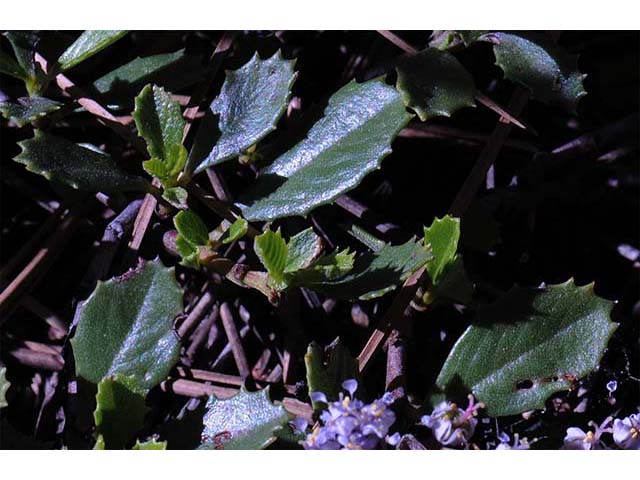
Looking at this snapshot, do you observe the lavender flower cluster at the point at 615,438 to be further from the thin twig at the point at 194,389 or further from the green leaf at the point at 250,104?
the green leaf at the point at 250,104

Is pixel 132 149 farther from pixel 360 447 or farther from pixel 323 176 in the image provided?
pixel 360 447

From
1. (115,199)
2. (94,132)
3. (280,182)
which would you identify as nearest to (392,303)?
(280,182)

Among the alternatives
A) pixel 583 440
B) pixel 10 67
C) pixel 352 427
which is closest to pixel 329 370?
pixel 352 427

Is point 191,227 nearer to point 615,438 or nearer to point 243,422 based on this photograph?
point 243,422

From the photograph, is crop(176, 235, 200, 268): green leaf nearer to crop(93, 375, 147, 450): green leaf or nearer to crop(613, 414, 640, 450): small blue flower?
crop(93, 375, 147, 450): green leaf

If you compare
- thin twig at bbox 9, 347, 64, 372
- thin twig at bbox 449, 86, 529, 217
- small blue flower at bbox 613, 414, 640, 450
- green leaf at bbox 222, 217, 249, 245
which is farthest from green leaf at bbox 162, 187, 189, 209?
small blue flower at bbox 613, 414, 640, 450

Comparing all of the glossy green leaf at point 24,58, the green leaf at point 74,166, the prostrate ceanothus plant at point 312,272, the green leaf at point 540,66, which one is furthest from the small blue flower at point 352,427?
the glossy green leaf at point 24,58
